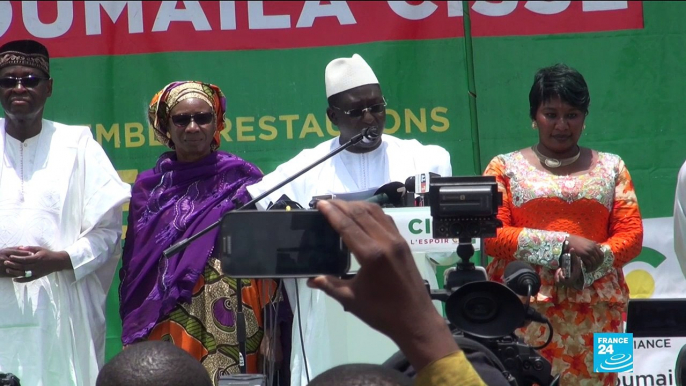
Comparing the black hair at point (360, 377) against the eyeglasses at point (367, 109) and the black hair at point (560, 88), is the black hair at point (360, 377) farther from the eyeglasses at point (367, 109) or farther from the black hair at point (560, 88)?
the black hair at point (560, 88)

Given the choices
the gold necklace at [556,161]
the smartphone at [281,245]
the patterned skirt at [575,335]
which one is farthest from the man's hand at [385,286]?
the gold necklace at [556,161]

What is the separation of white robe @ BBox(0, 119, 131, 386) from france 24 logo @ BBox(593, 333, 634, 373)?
7.08 feet

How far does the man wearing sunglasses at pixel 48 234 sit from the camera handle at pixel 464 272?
8.33 feet

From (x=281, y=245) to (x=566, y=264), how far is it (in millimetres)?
2588

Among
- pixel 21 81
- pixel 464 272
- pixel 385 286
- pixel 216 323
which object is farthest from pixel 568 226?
pixel 385 286

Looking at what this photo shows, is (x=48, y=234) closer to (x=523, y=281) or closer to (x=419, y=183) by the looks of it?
(x=419, y=183)

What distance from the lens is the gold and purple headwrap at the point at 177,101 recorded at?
5.11 metres

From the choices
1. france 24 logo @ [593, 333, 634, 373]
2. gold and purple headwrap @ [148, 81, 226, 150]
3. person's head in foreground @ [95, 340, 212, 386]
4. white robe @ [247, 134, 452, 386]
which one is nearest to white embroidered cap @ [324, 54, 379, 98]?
white robe @ [247, 134, 452, 386]

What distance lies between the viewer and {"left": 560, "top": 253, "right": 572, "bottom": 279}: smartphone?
14.8 ft

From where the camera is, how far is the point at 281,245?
214 centimetres

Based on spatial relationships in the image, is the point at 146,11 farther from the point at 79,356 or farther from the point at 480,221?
the point at 480,221

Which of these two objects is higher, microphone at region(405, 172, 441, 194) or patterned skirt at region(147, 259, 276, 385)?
microphone at region(405, 172, 441, 194)

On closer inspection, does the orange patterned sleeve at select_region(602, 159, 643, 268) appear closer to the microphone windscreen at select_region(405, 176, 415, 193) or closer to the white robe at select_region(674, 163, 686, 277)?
the white robe at select_region(674, 163, 686, 277)

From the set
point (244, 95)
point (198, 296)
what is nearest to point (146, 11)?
point (244, 95)
